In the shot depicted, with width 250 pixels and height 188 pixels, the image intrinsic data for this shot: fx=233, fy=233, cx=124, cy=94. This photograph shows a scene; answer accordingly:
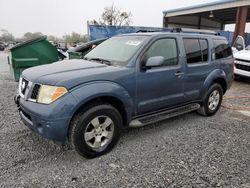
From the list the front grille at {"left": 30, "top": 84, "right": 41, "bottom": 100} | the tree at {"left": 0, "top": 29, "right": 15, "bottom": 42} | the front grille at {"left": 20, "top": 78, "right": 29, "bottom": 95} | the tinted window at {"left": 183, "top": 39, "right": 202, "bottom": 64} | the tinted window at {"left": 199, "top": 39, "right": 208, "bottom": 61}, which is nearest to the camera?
the front grille at {"left": 30, "top": 84, "right": 41, "bottom": 100}

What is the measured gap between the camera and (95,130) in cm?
326

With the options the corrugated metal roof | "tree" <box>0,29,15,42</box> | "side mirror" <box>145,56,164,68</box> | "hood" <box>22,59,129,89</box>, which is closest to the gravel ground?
"hood" <box>22,59,129,89</box>

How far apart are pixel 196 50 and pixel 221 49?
3.36 feet

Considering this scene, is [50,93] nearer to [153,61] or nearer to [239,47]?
[153,61]

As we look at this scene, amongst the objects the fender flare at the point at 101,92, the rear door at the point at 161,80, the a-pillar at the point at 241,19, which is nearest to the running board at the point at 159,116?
the rear door at the point at 161,80

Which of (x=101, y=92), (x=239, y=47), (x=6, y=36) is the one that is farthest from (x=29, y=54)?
(x=6, y=36)

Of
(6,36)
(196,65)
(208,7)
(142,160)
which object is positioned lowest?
(142,160)

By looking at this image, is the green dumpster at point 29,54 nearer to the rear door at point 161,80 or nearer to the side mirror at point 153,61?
the rear door at point 161,80

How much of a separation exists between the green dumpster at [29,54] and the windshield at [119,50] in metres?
4.47

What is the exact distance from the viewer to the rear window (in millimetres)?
4422

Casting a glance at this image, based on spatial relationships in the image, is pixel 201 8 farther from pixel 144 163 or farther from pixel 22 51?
pixel 144 163

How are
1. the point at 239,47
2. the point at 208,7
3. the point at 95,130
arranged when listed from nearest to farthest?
the point at 95,130 → the point at 239,47 → the point at 208,7

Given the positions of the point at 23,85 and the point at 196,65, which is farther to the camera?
the point at 196,65

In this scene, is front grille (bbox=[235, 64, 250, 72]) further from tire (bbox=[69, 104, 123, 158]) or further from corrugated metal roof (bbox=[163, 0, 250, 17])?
corrugated metal roof (bbox=[163, 0, 250, 17])
